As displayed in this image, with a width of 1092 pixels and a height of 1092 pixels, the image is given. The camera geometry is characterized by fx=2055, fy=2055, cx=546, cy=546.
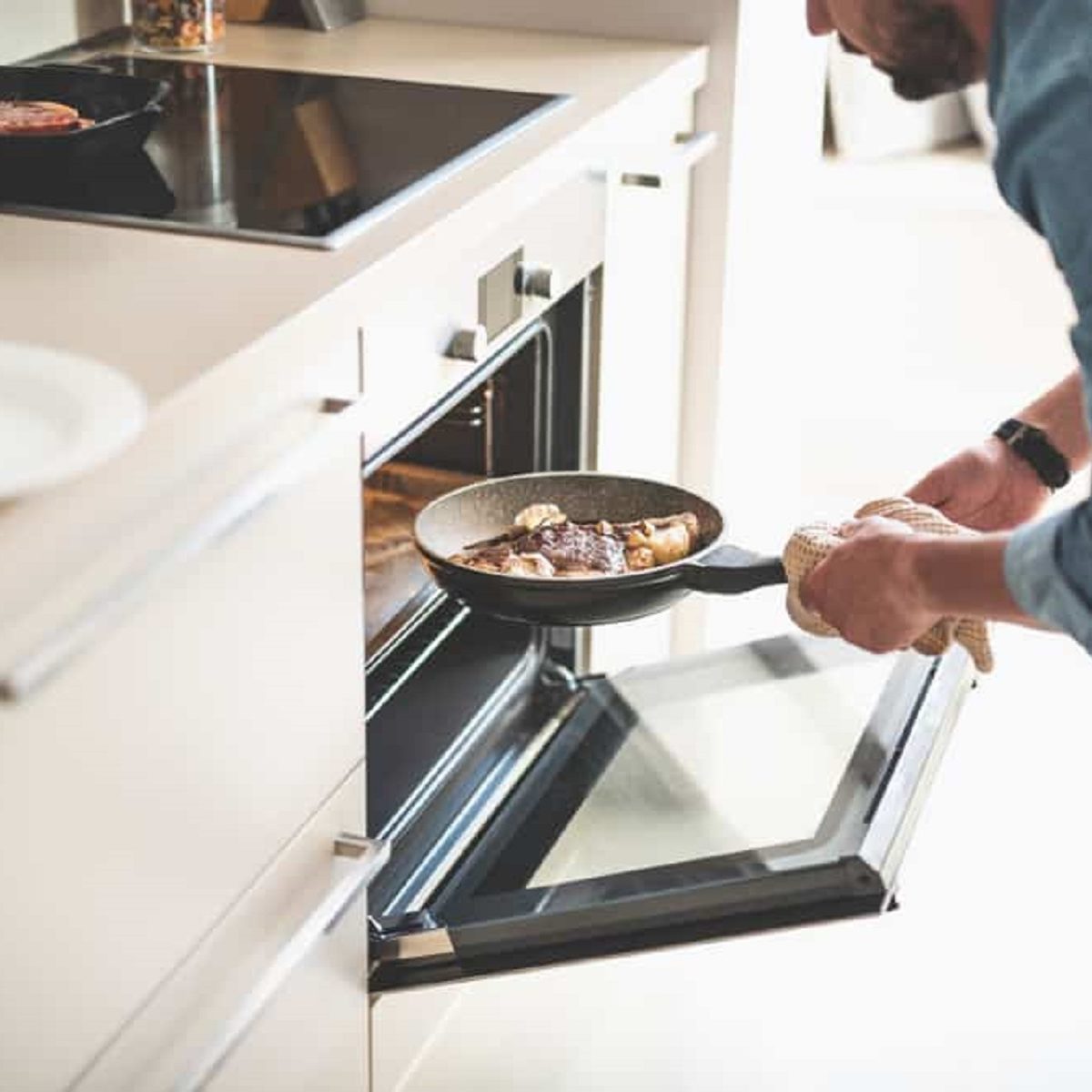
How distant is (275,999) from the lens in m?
1.43

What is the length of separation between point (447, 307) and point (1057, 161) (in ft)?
2.00

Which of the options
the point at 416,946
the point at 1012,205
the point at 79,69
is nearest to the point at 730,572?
the point at 416,946

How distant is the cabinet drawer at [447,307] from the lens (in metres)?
1.47

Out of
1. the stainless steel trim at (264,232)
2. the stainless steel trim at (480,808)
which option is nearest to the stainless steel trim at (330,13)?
the stainless steel trim at (264,232)

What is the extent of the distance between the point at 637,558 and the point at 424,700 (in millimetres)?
308

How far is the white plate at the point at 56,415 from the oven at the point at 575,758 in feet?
1.14

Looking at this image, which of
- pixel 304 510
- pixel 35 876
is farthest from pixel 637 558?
pixel 35 876

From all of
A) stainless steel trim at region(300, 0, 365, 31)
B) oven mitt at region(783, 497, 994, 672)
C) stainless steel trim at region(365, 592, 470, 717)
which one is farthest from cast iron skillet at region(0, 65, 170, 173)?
oven mitt at region(783, 497, 994, 672)

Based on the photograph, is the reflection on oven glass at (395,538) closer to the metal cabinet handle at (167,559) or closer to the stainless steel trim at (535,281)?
the stainless steel trim at (535,281)

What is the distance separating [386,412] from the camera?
1.50 meters

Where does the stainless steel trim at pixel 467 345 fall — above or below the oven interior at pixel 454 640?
above

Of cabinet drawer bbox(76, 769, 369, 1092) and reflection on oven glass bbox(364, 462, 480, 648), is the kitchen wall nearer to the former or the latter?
reflection on oven glass bbox(364, 462, 480, 648)

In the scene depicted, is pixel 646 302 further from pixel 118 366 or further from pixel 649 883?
pixel 118 366

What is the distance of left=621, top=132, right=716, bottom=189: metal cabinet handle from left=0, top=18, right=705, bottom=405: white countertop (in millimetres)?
65
